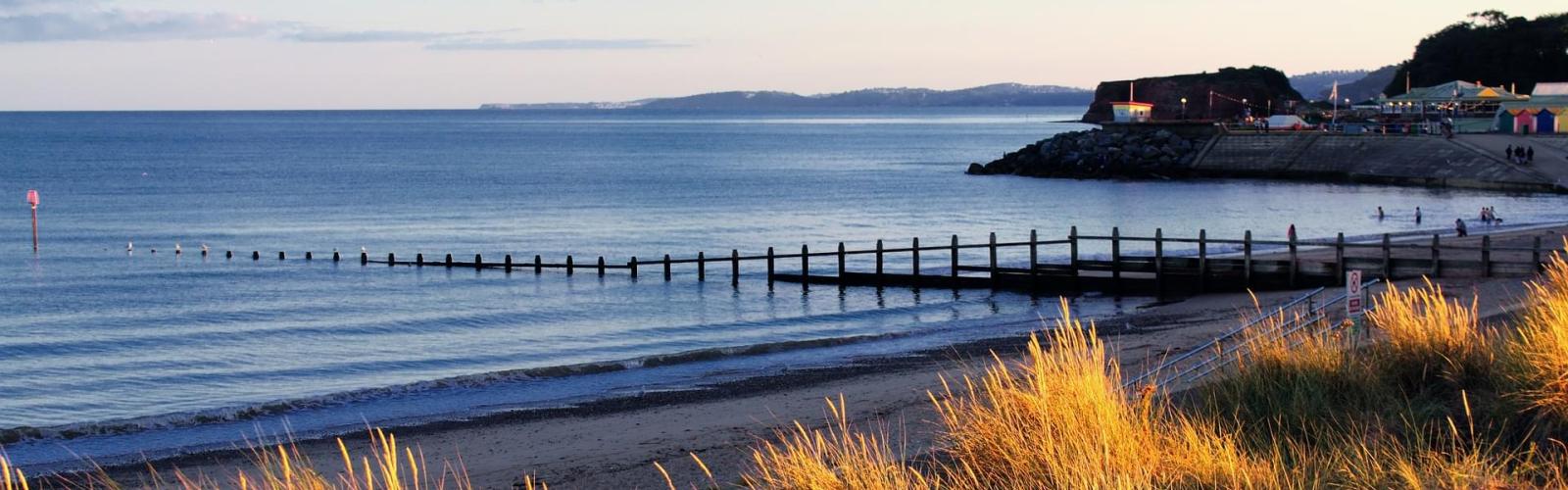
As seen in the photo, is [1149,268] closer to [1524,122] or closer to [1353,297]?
[1353,297]

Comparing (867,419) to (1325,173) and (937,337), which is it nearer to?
(937,337)

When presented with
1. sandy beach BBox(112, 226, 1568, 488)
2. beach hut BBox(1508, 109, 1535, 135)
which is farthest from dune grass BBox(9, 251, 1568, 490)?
beach hut BBox(1508, 109, 1535, 135)

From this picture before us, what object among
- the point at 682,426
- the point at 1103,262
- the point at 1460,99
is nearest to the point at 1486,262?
the point at 1103,262

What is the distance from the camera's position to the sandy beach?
13711 millimetres

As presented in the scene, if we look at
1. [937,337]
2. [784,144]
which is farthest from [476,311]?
[784,144]

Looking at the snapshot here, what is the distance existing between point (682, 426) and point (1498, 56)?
431 feet

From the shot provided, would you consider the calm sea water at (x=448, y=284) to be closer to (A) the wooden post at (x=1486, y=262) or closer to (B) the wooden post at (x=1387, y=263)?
(B) the wooden post at (x=1387, y=263)

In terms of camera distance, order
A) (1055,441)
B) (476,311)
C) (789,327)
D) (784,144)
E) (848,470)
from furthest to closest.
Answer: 1. (784,144)
2. (476,311)
3. (789,327)
4. (1055,441)
5. (848,470)

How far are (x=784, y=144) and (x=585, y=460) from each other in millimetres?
153414

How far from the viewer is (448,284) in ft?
120

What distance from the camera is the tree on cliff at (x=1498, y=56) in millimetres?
124750

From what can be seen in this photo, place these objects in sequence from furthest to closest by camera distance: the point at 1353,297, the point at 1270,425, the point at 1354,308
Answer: the point at 1353,297, the point at 1354,308, the point at 1270,425

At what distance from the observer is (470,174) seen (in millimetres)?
95438

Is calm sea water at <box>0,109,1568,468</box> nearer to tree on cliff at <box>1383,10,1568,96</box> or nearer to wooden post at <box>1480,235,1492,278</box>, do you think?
wooden post at <box>1480,235,1492,278</box>
